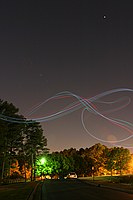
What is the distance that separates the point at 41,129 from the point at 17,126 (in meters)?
17.6

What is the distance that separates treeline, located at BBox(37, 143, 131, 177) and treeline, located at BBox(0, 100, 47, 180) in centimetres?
899

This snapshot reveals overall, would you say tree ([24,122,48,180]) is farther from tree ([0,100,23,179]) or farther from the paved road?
the paved road

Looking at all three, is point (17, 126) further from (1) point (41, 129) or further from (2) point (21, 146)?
(1) point (41, 129)

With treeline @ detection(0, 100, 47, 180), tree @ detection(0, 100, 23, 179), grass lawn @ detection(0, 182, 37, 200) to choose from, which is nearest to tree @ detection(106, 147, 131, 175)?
treeline @ detection(0, 100, 47, 180)

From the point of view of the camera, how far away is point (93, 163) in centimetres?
9850

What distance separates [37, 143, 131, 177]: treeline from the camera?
316 ft

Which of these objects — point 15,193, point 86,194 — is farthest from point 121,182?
point 15,193

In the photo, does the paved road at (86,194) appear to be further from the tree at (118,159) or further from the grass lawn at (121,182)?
the tree at (118,159)

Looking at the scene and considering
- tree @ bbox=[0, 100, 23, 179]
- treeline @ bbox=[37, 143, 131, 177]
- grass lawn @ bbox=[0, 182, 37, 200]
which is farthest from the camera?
treeline @ bbox=[37, 143, 131, 177]

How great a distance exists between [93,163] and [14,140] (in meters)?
33.1

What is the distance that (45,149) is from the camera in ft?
289

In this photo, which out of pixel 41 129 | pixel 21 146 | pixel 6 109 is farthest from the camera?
pixel 41 129

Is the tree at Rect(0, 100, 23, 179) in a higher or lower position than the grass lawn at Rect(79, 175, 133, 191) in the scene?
higher

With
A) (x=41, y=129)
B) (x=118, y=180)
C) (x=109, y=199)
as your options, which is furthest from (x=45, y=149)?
(x=109, y=199)
